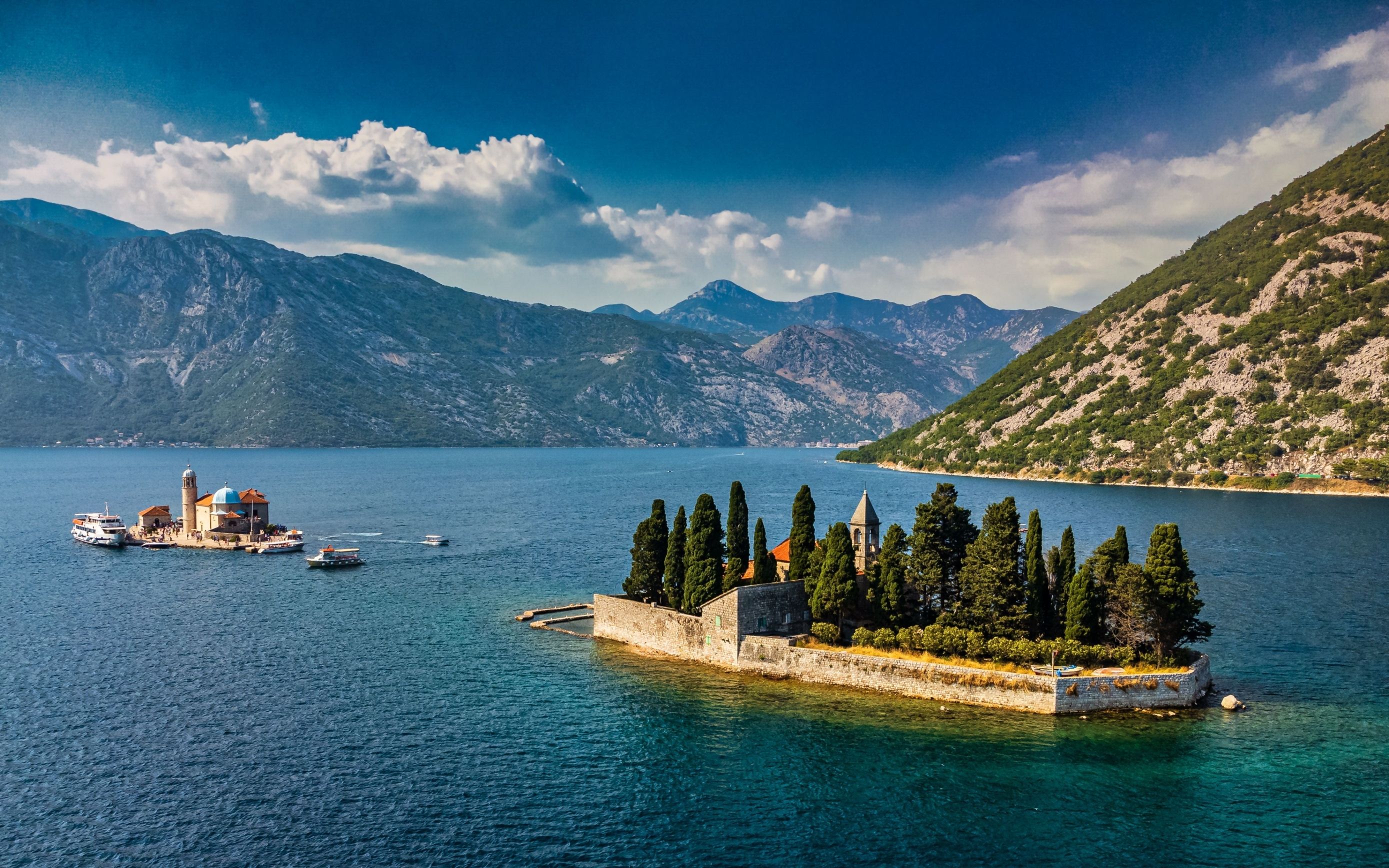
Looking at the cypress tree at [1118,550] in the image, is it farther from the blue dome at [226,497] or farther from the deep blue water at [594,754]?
the blue dome at [226,497]

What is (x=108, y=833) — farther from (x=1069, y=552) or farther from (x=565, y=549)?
(x=565, y=549)

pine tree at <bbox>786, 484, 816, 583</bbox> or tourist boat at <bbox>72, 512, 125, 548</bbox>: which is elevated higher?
pine tree at <bbox>786, 484, 816, 583</bbox>

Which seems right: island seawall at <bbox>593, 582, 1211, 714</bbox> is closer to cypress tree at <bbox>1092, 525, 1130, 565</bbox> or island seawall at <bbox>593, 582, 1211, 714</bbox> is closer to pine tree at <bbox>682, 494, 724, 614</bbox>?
pine tree at <bbox>682, 494, 724, 614</bbox>

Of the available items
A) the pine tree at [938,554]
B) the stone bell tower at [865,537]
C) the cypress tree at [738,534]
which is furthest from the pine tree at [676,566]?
the pine tree at [938,554]

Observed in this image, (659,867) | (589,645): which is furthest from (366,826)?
(589,645)

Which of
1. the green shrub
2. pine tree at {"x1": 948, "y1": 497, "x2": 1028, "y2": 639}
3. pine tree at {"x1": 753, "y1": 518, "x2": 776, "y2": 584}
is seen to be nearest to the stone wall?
the green shrub
